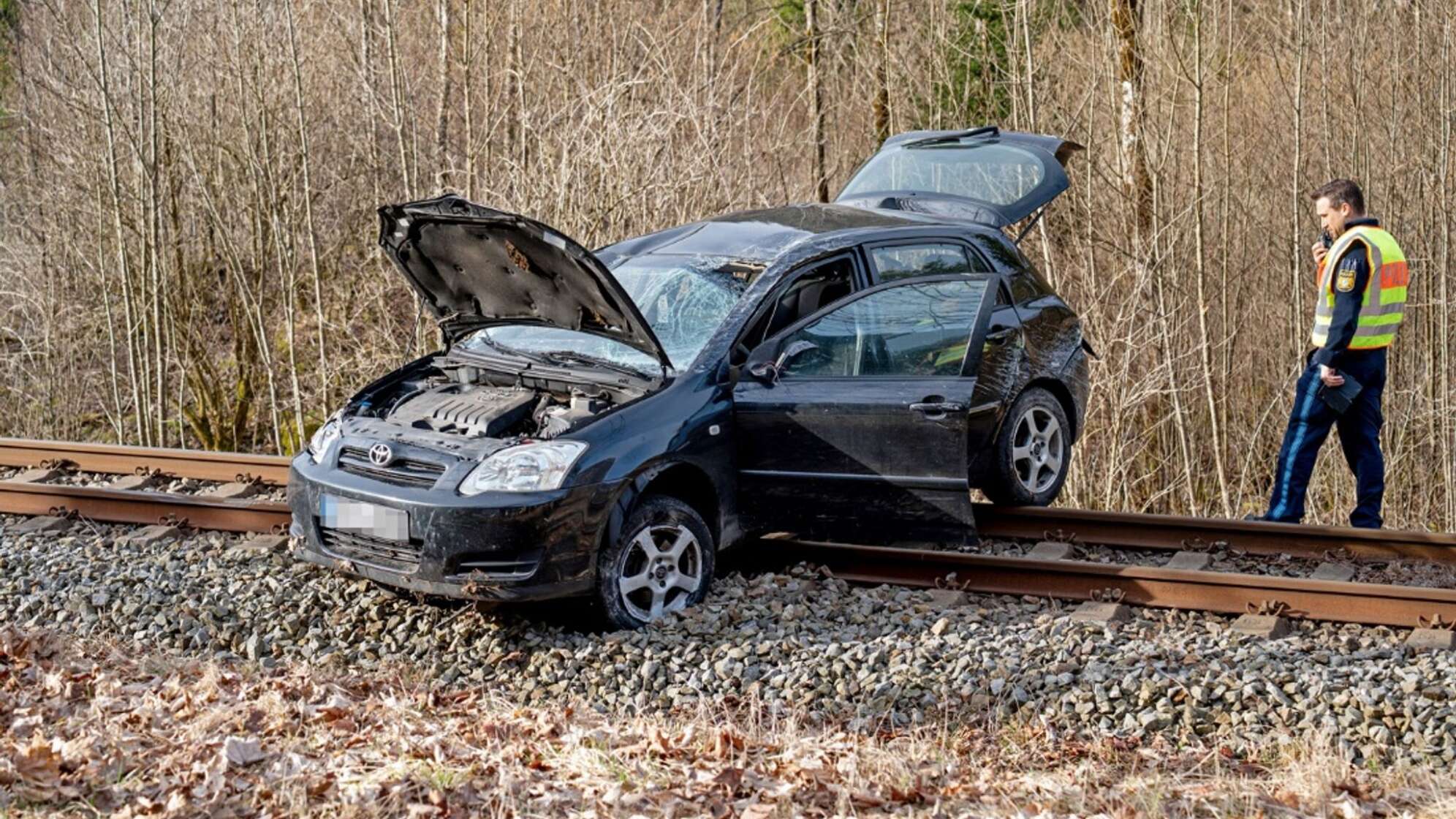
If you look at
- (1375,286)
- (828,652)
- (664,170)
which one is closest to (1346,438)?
(1375,286)

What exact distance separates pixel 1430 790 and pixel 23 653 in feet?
18.5

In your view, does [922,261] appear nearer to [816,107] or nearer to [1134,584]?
[1134,584]

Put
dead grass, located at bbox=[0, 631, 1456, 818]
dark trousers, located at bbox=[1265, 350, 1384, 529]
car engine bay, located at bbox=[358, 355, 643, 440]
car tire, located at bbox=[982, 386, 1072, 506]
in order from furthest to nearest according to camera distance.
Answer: dark trousers, located at bbox=[1265, 350, 1384, 529] → car tire, located at bbox=[982, 386, 1072, 506] → car engine bay, located at bbox=[358, 355, 643, 440] → dead grass, located at bbox=[0, 631, 1456, 818]

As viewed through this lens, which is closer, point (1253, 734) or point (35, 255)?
point (1253, 734)

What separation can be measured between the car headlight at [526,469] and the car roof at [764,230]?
1.68 m

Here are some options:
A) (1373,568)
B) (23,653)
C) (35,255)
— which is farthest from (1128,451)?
(35,255)

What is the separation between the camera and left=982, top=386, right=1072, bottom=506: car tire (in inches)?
324

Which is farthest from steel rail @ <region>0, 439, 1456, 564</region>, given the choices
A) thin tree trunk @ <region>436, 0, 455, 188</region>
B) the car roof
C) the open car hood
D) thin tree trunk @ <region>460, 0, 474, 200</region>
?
thin tree trunk @ <region>436, 0, 455, 188</region>

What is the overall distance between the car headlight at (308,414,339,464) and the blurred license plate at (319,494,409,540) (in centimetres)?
35

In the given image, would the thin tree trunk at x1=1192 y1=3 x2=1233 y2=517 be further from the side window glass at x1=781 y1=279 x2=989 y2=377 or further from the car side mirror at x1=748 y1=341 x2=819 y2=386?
the car side mirror at x1=748 y1=341 x2=819 y2=386

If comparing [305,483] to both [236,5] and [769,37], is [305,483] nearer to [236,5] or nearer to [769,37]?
[236,5]

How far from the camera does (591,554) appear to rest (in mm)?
6367

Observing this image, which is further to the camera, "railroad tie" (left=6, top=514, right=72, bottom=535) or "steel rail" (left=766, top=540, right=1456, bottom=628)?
"railroad tie" (left=6, top=514, right=72, bottom=535)

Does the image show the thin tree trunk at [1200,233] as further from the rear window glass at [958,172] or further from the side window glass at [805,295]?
the side window glass at [805,295]
